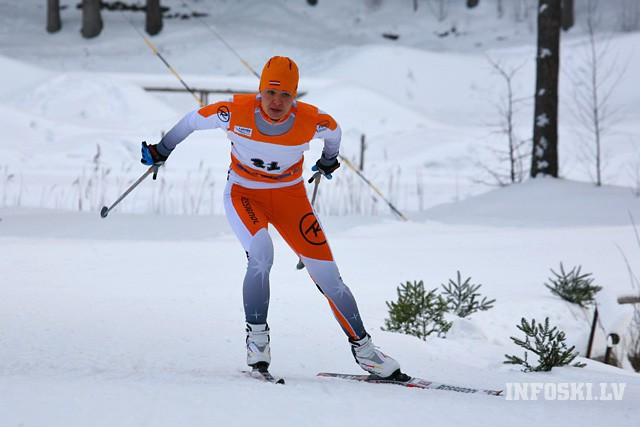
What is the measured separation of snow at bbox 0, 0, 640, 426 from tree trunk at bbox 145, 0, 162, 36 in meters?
5.51

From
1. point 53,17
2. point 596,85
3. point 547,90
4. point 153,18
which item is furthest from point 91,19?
point 547,90

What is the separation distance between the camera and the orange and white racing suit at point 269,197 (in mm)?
4820

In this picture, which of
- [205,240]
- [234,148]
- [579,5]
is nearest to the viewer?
[234,148]

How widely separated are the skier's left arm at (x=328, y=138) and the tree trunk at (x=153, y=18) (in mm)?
25884

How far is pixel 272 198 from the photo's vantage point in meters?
5.07

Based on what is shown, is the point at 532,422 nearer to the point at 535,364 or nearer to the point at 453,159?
the point at 535,364

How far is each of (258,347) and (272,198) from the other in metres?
0.84

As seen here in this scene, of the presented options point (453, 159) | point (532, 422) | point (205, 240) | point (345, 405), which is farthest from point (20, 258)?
point (453, 159)

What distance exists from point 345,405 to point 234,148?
188cm

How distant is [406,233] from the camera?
11.0 metres

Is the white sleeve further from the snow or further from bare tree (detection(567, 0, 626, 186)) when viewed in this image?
bare tree (detection(567, 0, 626, 186))

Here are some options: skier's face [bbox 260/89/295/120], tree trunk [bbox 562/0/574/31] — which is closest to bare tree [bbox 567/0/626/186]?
tree trunk [bbox 562/0/574/31]

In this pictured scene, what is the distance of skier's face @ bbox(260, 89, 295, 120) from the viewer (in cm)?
486

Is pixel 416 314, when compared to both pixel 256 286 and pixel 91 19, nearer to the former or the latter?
pixel 256 286
